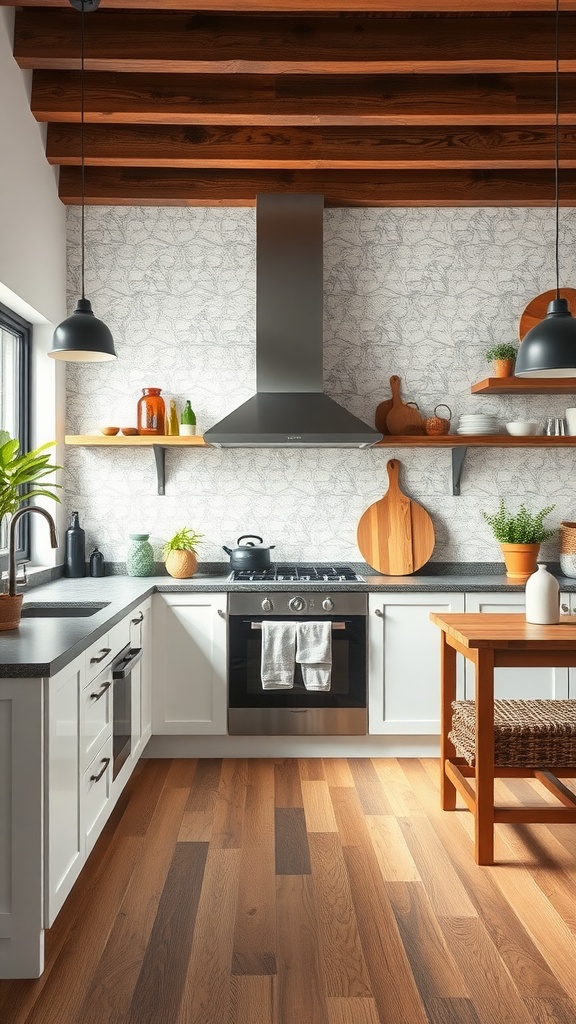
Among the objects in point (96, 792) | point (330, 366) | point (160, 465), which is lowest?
point (96, 792)

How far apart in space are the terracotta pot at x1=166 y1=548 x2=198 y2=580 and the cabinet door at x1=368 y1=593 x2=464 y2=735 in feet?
3.12

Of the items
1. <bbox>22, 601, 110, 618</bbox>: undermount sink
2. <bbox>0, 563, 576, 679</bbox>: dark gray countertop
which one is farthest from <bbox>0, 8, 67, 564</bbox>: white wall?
<bbox>22, 601, 110, 618</bbox>: undermount sink

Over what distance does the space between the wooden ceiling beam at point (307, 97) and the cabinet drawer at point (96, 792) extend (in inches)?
107

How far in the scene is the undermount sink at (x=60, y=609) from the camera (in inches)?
130

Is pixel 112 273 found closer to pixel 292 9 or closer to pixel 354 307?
pixel 354 307

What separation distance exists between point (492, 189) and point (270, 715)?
2953mm

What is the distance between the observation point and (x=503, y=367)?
4234 millimetres

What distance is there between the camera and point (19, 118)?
350cm

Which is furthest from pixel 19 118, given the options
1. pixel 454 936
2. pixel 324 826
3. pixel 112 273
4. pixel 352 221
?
pixel 454 936

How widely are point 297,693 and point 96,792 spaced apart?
4.54 ft

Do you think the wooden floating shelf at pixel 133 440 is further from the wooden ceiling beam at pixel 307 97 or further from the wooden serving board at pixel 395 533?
the wooden ceiling beam at pixel 307 97

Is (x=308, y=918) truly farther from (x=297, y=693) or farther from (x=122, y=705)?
(x=297, y=693)

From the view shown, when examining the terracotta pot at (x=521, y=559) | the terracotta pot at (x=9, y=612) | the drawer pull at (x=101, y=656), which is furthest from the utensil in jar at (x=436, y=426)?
the terracotta pot at (x=9, y=612)

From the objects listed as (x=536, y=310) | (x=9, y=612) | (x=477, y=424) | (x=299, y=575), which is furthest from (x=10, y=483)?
(x=536, y=310)
